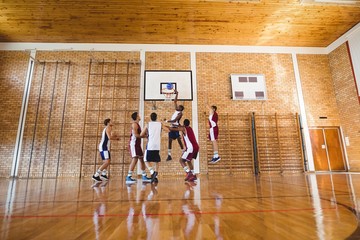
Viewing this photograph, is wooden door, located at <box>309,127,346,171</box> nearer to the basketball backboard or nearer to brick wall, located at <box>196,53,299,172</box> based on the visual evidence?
brick wall, located at <box>196,53,299,172</box>

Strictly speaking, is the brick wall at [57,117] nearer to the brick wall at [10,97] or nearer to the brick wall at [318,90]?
the brick wall at [10,97]

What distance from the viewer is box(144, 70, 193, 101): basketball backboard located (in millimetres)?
7836

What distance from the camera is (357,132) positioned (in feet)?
24.8

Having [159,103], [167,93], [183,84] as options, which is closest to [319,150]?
[183,84]

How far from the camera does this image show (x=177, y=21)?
715cm

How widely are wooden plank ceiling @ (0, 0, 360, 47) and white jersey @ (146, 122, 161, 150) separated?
4.27 metres

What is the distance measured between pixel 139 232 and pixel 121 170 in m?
6.42

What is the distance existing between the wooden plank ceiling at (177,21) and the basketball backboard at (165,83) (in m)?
1.29

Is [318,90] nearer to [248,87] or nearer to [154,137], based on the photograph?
[248,87]

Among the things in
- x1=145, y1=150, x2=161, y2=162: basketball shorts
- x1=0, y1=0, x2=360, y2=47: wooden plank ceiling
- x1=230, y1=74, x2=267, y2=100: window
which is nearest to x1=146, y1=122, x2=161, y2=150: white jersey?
x1=145, y1=150, x2=161, y2=162: basketball shorts

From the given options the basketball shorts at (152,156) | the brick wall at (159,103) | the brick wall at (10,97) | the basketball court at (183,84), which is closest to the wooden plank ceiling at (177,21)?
the basketball court at (183,84)

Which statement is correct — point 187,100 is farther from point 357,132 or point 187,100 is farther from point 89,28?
point 357,132

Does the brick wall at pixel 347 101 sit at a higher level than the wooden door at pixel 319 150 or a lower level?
higher

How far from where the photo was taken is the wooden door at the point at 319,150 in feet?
25.7
